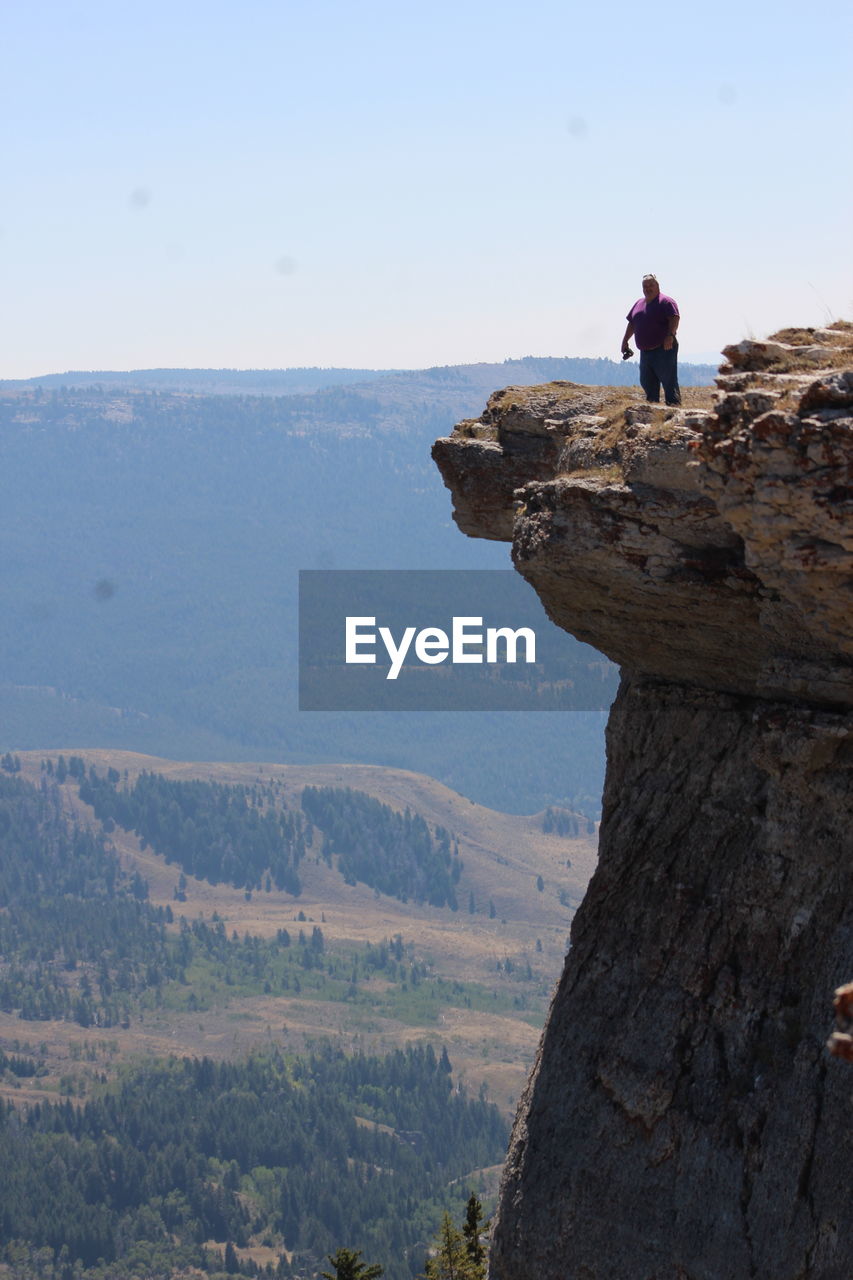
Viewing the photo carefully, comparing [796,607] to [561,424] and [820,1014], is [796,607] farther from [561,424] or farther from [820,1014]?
[561,424]

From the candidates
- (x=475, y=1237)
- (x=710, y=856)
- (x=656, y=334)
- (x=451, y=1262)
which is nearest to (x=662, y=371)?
(x=656, y=334)

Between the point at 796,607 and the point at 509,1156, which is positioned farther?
the point at 509,1156

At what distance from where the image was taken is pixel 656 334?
3086 centimetres

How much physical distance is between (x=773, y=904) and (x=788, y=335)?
877cm

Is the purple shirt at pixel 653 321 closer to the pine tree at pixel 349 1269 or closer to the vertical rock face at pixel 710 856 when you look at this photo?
the vertical rock face at pixel 710 856

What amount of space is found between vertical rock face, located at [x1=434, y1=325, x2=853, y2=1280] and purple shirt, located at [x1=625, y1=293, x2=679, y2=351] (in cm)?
290

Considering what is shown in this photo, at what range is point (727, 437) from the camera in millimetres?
22500

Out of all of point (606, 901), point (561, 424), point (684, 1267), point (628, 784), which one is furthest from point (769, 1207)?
point (561, 424)

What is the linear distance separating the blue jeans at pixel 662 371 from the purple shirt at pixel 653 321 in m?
0.18

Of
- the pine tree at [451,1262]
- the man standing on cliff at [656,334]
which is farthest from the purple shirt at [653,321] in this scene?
the pine tree at [451,1262]

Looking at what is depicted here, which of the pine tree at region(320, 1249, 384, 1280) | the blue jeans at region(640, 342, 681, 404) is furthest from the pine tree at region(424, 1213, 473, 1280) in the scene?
the blue jeans at region(640, 342, 681, 404)

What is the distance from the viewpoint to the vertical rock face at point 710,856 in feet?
73.7

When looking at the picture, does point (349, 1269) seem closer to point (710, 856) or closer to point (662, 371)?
point (710, 856)

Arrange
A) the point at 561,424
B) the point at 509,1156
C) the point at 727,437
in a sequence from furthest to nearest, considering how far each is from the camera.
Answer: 1. the point at 561,424
2. the point at 509,1156
3. the point at 727,437
